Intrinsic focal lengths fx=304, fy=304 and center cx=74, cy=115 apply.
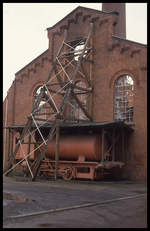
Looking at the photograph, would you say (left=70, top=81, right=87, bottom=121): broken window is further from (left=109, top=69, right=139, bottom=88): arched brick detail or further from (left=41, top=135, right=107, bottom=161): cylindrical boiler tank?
(left=41, top=135, right=107, bottom=161): cylindrical boiler tank

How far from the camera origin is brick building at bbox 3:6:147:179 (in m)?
20.8

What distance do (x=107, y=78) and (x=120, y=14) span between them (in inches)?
1012

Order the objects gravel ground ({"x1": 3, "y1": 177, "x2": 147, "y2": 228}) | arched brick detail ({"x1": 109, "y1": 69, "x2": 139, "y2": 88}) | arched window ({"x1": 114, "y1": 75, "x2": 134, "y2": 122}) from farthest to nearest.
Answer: arched window ({"x1": 114, "y1": 75, "x2": 134, "y2": 122}), arched brick detail ({"x1": 109, "y1": 69, "x2": 139, "y2": 88}), gravel ground ({"x1": 3, "y1": 177, "x2": 147, "y2": 228})

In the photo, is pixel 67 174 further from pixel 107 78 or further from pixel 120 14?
pixel 120 14

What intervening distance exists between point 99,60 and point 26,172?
1030cm

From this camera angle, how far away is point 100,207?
949cm

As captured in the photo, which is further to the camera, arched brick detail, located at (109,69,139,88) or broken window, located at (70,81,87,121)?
broken window, located at (70,81,87,121)

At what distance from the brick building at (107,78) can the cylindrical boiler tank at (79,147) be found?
285 centimetres

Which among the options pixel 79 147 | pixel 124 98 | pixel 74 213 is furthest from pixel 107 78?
pixel 74 213

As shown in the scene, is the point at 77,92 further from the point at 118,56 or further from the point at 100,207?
the point at 100,207

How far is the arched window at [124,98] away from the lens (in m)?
21.8

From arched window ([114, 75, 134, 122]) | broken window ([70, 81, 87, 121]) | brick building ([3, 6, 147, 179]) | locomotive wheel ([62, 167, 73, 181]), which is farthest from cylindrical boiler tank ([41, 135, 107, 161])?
broken window ([70, 81, 87, 121])

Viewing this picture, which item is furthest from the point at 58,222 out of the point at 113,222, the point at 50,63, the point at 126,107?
the point at 50,63

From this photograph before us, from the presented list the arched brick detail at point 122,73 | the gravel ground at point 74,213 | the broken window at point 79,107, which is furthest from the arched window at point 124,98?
the gravel ground at point 74,213
